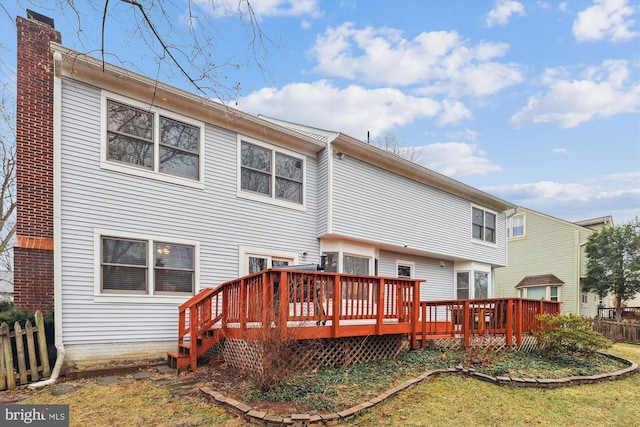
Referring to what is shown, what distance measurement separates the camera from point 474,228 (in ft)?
49.4

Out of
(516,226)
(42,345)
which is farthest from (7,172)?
(516,226)

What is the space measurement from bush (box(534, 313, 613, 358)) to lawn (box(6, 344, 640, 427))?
52.5 inches

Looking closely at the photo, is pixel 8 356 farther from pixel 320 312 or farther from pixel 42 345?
pixel 320 312

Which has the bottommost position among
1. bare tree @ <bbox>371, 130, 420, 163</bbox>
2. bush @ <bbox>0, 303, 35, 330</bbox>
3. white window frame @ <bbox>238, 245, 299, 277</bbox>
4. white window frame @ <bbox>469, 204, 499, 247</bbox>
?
bush @ <bbox>0, 303, 35, 330</bbox>

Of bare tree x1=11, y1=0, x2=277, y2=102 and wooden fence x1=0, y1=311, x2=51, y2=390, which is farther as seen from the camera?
wooden fence x1=0, y1=311, x2=51, y2=390

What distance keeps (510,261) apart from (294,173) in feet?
62.3

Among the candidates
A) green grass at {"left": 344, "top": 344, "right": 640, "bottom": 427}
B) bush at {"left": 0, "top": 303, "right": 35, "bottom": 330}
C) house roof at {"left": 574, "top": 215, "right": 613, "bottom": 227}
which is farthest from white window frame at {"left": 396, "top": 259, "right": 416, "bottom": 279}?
house roof at {"left": 574, "top": 215, "right": 613, "bottom": 227}

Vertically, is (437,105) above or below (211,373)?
above

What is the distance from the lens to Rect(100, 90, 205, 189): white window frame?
296 inches

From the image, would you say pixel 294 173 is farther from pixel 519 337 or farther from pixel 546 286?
pixel 546 286

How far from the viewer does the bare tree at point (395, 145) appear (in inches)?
1011

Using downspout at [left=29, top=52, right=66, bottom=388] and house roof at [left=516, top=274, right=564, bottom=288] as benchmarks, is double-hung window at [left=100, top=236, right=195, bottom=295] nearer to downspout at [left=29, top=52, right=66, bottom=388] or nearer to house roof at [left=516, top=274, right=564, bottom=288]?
downspout at [left=29, top=52, right=66, bottom=388]

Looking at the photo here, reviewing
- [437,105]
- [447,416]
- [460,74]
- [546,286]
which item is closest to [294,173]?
[447,416]

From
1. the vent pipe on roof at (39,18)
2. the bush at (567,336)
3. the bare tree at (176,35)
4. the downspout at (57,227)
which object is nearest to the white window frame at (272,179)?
the downspout at (57,227)
